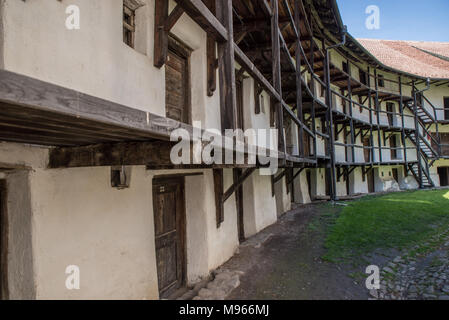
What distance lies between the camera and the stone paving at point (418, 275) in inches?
184

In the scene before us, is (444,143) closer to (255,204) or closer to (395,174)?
(395,174)

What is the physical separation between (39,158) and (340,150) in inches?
689

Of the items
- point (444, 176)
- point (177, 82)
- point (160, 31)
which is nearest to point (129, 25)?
point (160, 31)

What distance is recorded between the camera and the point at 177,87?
16.7ft

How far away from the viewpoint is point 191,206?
5355mm

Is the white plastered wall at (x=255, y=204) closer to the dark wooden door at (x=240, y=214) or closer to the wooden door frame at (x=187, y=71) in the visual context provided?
the dark wooden door at (x=240, y=214)

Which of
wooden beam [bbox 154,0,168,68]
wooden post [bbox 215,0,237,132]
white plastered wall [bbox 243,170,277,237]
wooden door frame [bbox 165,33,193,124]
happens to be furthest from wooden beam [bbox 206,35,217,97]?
white plastered wall [bbox 243,170,277,237]

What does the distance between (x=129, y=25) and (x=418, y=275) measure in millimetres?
6859

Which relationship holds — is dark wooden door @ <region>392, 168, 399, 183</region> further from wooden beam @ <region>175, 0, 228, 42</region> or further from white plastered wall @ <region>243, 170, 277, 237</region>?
wooden beam @ <region>175, 0, 228, 42</region>

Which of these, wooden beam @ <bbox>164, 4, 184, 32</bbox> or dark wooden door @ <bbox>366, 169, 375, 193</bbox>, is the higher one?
wooden beam @ <bbox>164, 4, 184, 32</bbox>

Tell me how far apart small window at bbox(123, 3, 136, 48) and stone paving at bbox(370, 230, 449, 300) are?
549 centimetres

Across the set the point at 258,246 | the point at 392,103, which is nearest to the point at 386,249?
the point at 258,246

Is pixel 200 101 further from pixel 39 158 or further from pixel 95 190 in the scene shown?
pixel 39 158

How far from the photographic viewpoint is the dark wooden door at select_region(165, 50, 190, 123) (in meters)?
4.80
